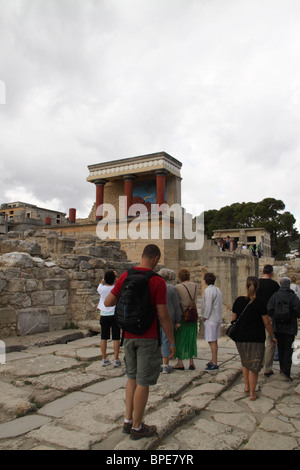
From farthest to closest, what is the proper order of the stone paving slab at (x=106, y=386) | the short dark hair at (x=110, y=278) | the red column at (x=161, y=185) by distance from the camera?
the red column at (x=161, y=185) < the short dark hair at (x=110, y=278) < the stone paving slab at (x=106, y=386)

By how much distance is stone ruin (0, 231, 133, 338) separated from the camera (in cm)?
661

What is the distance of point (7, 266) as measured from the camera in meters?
6.95

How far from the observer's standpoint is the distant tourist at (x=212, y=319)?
5156mm

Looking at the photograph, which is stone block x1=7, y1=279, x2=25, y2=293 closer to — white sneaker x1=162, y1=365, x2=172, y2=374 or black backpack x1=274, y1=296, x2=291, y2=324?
white sneaker x1=162, y1=365, x2=172, y2=374

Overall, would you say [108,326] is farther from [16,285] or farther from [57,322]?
[57,322]

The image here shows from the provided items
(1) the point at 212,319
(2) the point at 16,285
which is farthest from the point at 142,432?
(2) the point at 16,285

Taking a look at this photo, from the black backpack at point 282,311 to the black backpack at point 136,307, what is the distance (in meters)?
2.60

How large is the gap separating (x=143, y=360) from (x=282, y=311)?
2671 mm

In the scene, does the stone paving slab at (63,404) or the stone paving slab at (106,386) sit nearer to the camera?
the stone paving slab at (63,404)

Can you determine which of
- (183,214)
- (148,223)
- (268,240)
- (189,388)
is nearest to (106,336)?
(189,388)

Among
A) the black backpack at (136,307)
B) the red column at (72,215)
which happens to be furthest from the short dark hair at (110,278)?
the red column at (72,215)

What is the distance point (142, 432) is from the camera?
283cm

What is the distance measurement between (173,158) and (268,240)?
19.7 m

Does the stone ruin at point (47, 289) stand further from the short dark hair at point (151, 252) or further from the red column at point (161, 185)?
the red column at point (161, 185)
